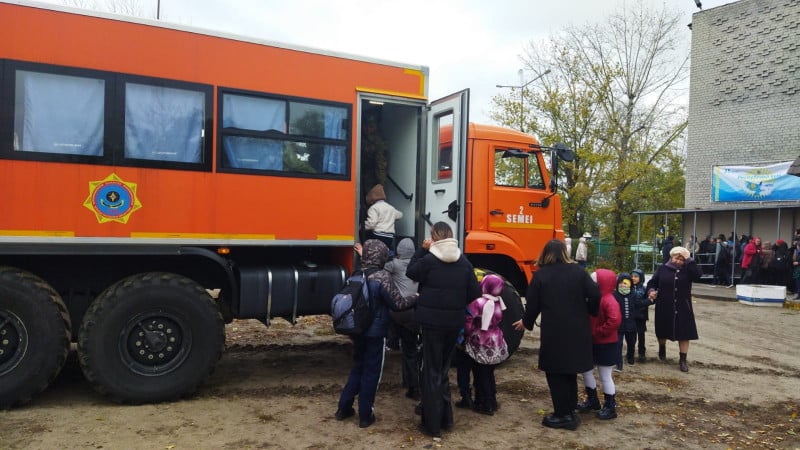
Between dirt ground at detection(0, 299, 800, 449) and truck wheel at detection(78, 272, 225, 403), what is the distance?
21 cm

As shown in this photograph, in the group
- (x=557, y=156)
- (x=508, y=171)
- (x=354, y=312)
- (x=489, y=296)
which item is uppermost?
(x=557, y=156)

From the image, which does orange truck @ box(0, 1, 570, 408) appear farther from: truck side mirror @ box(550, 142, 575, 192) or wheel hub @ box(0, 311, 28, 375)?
truck side mirror @ box(550, 142, 575, 192)

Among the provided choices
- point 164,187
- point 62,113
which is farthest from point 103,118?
point 164,187

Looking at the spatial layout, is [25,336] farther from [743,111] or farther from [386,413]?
[743,111]

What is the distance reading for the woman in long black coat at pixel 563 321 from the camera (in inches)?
197

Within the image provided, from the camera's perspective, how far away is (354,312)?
4891 millimetres

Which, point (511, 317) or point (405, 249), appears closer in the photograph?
point (405, 249)

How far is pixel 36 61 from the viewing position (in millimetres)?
4996

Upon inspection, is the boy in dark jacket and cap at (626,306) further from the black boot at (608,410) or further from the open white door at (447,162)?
the open white door at (447,162)

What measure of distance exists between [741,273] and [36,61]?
19375 mm

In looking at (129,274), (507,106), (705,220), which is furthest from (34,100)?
(507,106)

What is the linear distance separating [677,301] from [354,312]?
15.8 feet

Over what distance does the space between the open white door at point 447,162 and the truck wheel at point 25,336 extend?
3989mm

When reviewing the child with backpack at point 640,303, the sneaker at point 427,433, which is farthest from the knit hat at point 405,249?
the child with backpack at point 640,303
